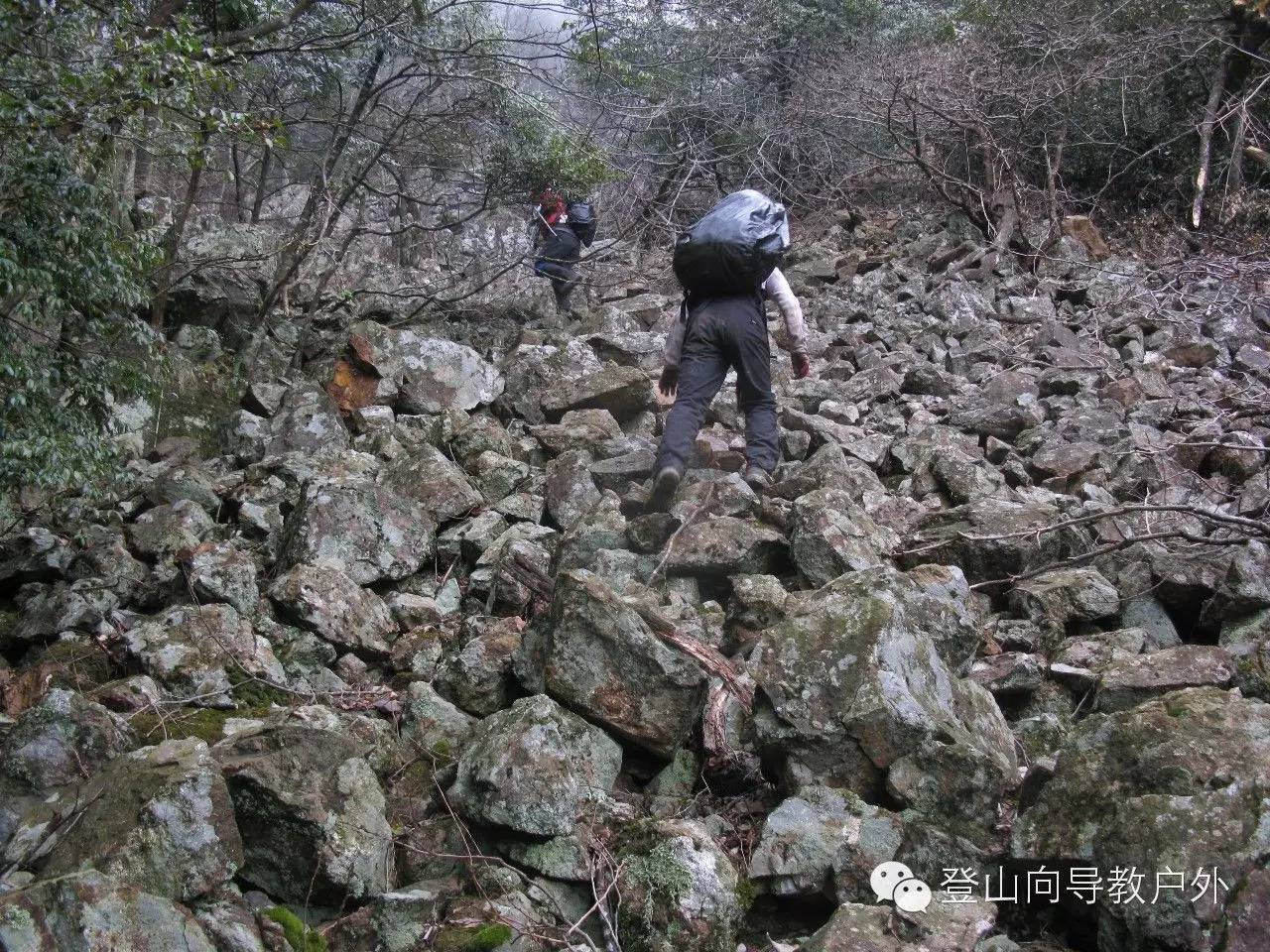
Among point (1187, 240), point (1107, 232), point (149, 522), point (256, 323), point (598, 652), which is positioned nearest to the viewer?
point (598, 652)

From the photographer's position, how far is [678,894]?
2656 millimetres

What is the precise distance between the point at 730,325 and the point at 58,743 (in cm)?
367

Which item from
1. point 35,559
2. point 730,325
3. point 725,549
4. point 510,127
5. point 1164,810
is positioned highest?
point 510,127

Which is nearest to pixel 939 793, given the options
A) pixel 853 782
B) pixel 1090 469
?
pixel 853 782

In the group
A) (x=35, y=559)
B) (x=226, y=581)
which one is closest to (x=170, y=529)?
(x=35, y=559)

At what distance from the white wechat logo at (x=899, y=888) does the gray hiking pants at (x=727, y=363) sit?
2941 millimetres

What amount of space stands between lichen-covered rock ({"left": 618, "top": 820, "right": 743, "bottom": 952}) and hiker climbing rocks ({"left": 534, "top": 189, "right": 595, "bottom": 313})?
24.8 ft

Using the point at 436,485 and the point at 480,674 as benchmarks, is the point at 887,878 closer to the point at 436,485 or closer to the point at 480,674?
the point at 480,674

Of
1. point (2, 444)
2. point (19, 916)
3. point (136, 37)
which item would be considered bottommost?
point (19, 916)

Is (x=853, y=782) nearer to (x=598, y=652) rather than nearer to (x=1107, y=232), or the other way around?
(x=598, y=652)

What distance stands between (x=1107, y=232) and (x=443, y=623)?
35.6ft

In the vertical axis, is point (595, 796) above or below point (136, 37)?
below

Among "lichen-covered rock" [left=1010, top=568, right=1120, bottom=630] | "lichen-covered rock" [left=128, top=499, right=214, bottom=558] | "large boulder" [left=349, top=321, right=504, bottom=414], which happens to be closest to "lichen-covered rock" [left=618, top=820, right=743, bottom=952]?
"lichen-covered rock" [left=1010, top=568, right=1120, bottom=630]

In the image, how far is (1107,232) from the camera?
12.4 metres
